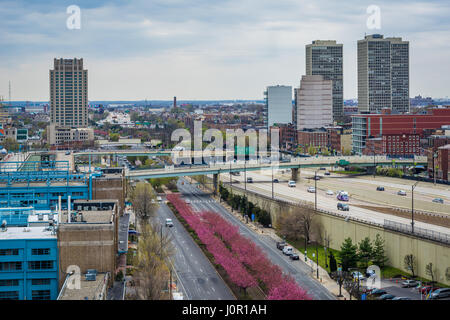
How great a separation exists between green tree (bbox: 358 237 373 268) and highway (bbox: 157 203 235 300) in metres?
3.52

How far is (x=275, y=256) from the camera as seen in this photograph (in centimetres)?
1528

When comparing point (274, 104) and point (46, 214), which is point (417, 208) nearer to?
point (46, 214)

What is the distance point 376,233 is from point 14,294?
884 cm

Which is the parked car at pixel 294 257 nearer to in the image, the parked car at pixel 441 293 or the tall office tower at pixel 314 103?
the parked car at pixel 441 293

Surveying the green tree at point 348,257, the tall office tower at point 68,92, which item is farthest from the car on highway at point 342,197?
the tall office tower at point 68,92

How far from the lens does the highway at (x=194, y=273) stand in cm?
1171

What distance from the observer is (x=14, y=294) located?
9.91m

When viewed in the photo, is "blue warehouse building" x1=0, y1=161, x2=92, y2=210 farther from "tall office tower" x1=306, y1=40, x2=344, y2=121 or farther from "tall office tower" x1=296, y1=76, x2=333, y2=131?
"tall office tower" x1=306, y1=40, x2=344, y2=121

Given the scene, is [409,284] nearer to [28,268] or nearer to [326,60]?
[28,268]

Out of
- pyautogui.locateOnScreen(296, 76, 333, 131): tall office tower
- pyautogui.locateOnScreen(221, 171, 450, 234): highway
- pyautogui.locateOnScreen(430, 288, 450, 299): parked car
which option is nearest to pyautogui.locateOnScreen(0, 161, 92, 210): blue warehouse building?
pyautogui.locateOnScreen(221, 171, 450, 234): highway

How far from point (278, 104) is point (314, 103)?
1394 centimetres

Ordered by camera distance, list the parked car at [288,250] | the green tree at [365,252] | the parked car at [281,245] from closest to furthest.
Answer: the green tree at [365,252], the parked car at [288,250], the parked car at [281,245]

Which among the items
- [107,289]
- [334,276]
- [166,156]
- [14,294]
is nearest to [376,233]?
[334,276]

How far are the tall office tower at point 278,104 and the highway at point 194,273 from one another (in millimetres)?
52755
